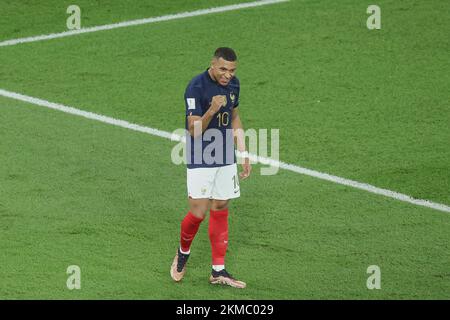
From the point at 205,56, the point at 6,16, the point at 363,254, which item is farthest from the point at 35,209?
the point at 6,16

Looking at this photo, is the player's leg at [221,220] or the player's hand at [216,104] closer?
the player's hand at [216,104]

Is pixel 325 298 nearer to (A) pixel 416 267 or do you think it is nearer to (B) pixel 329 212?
(A) pixel 416 267

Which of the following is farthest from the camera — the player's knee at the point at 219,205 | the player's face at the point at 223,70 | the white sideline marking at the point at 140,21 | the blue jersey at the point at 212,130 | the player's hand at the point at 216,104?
the white sideline marking at the point at 140,21

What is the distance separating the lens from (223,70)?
9188mm

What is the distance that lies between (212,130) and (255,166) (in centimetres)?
289

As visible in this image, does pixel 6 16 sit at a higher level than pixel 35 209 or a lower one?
higher

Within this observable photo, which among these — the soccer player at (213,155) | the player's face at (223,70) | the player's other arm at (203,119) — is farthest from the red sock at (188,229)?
the player's face at (223,70)

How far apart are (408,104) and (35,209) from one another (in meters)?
4.82

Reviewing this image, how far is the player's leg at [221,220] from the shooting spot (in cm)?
948

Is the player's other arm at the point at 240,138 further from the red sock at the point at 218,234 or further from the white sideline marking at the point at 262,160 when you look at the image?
the white sideline marking at the point at 262,160

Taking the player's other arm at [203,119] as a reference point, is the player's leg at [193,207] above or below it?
below

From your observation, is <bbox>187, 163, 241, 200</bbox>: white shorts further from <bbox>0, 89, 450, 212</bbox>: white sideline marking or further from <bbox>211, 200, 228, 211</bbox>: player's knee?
<bbox>0, 89, 450, 212</bbox>: white sideline marking

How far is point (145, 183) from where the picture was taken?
11.7m

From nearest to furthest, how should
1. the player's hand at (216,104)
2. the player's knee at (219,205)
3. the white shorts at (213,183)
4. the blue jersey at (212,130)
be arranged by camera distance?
the player's hand at (216,104) → the blue jersey at (212,130) → the white shorts at (213,183) → the player's knee at (219,205)
